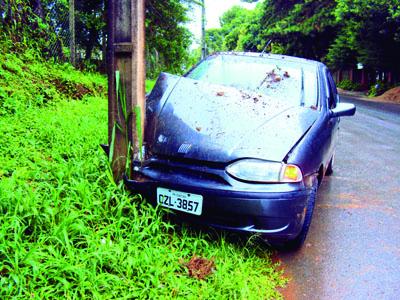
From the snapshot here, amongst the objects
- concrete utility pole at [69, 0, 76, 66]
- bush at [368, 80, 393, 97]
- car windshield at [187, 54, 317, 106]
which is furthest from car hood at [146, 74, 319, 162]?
bush at [368, 80, 393, 97]

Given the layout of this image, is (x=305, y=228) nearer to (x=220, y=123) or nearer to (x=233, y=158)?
(x=233, y=158)

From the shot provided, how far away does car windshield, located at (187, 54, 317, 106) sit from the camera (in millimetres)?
3932

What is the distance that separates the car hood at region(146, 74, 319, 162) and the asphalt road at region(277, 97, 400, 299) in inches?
36.4

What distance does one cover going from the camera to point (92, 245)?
2.56 metres

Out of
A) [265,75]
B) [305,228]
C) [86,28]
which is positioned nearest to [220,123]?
[305,228]

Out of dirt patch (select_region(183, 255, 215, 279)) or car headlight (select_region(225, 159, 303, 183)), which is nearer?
dirt patch (select_region(183, 255, 215, 279))

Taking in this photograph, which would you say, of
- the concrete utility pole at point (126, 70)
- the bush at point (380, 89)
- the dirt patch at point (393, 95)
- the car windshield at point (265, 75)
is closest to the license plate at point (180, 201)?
the concrete utility pole at point (126, 70)

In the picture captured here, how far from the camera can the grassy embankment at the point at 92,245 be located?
7.52 feet

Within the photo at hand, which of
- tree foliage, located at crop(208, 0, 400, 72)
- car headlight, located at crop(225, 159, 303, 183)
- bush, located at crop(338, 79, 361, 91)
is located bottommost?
car headlight, located at crop(225, 159, 303, 183)

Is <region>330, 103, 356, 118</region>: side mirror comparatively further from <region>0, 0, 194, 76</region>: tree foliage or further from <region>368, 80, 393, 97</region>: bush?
<region>368, 80, 393, 97</region>: bush

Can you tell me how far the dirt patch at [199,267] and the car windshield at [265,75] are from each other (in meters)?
1.72

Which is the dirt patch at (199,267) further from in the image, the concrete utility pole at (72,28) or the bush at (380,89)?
the bush at (380,89)

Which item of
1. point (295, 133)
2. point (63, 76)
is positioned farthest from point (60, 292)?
point (63, 76)

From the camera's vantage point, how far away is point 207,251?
2.97m
